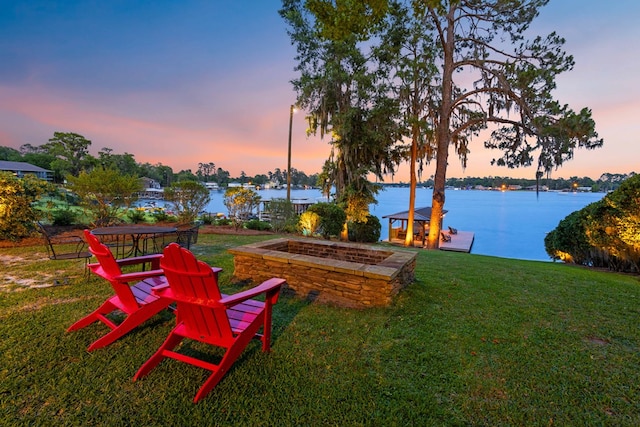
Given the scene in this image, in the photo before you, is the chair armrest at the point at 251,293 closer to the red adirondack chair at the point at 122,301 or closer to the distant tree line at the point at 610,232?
the red adirondack chair at the point at 122,301

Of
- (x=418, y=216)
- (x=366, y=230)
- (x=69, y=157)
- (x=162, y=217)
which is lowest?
(x=366, y=230)

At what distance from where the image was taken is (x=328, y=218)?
10.9 meters

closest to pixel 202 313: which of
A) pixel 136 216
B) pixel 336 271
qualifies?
pixel 336 271

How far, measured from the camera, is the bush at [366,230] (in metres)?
14.3

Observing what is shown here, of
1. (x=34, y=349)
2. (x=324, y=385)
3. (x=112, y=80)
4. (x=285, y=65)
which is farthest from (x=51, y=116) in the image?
(x=324, y=385)

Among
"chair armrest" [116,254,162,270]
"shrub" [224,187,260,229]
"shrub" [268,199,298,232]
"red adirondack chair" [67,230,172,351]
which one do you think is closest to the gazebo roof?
"shrub" [268,199,298,232]

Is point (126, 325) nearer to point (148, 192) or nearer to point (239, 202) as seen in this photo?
point (239, 202)

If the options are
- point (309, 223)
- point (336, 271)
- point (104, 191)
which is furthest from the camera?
point (309, 223)

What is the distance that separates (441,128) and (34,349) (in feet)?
39.6

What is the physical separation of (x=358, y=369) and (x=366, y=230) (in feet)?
41.5

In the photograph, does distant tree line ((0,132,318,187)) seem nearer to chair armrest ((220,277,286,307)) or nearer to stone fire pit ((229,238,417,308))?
stone fire pit ((229,238,417,308))

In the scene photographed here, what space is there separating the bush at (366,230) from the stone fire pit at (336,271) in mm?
10121

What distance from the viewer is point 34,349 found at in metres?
2.07

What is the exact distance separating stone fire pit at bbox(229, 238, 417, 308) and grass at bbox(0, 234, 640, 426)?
20cm
